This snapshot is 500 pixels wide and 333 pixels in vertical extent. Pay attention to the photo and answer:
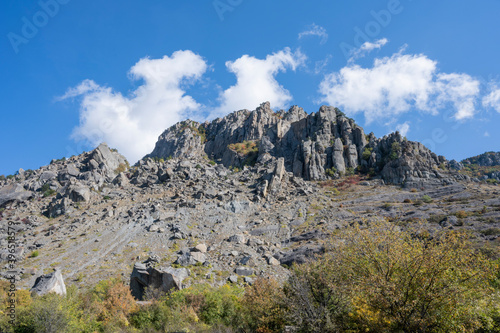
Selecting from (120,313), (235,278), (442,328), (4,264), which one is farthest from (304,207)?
(4,264)

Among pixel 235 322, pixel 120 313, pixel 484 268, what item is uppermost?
pixel 484 268

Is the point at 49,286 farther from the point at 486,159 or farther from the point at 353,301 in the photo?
the point at 486,159

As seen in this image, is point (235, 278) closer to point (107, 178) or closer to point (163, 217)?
point (163, 217)

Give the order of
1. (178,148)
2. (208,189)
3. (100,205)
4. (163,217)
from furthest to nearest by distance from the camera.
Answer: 1. (178,148)
2. (208,189)
3. (100,205)
4. (163,217)

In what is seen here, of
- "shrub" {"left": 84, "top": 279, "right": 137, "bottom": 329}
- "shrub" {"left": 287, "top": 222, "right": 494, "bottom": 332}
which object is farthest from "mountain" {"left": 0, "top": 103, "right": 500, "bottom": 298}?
"shrub" {"left": 287, "top": 222, "right": 494, "bottom": 332}

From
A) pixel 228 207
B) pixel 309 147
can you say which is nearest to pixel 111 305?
pixel 228 207

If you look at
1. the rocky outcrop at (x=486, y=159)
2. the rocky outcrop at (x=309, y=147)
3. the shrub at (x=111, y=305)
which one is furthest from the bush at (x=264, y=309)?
the rocky outcrop at (x=486, y=159)

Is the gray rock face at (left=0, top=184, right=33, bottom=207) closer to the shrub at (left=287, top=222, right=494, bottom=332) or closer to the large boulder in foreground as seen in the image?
the large boulder in foreground

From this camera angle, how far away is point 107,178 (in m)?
81.3

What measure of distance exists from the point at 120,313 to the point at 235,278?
1528cm

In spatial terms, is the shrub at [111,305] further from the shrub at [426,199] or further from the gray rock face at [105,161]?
the shrub at [426,199]

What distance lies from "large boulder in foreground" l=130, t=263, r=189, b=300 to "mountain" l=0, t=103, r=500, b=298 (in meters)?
0.12

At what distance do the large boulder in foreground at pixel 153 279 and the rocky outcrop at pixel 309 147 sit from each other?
114 ft

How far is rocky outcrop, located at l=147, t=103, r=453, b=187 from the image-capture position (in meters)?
76.4
